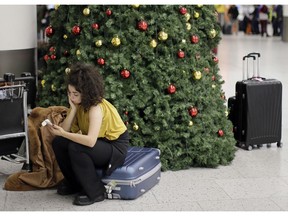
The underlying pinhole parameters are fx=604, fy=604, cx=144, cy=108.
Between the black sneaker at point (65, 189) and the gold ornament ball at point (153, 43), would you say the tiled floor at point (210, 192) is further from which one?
the gold ornament ball at point (153, 43)

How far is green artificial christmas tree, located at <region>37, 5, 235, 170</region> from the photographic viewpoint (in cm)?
506

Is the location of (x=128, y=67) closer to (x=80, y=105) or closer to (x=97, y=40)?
(x=97, y=40)

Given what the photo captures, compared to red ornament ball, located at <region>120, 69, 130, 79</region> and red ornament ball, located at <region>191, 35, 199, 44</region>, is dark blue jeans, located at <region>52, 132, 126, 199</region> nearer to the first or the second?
red ornament ball, located at <region>120, 69, 130, 79</region>

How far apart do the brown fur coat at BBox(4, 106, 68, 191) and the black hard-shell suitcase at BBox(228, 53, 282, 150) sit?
198cm

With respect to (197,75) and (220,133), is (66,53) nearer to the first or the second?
(197,75)

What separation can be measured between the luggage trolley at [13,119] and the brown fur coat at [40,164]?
0.23 feet

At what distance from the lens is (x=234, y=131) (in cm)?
614

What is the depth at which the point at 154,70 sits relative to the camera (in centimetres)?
506

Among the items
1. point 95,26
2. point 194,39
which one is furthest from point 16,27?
point 194,39

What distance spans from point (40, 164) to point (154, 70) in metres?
1.22

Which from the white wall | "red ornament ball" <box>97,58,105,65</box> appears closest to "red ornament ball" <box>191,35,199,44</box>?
"red ornament ball" <box>97,58,105,65</box>

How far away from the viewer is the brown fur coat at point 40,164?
4.66 meters

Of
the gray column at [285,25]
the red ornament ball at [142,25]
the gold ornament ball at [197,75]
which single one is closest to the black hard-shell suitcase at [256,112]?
the gold ornament ball at [197,75]
